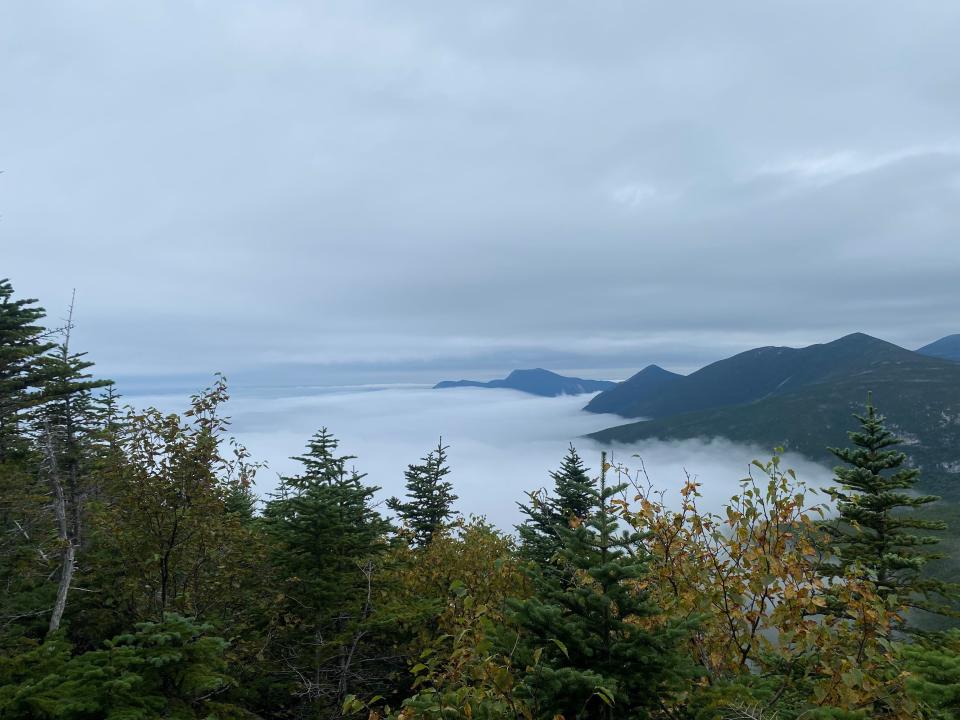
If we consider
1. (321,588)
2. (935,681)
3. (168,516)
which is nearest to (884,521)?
(935,681)

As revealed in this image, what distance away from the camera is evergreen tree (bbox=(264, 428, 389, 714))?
1741 cm

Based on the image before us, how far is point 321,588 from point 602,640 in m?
13.2

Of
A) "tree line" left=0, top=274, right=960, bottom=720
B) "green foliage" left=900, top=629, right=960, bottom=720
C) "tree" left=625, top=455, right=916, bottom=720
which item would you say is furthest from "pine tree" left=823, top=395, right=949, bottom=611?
"tree" left=625, top=455, right=916, bottom=720

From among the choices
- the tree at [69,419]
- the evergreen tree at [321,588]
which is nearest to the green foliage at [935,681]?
the evergreen tree at [321,588]

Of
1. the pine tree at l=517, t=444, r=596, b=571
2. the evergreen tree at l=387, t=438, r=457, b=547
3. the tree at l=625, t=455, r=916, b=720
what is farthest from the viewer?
the evergreen tree at l=387, t=438, r=457, b=547

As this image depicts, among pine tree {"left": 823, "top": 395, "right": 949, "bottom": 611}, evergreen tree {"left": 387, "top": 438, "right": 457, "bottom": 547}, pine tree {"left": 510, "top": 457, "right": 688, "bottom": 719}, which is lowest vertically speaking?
evergreen tree {"left": 387, "top": 438, "right": 457, "bottom": 547}

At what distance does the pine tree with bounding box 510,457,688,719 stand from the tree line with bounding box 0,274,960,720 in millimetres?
28

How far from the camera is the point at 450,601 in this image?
27.7ft

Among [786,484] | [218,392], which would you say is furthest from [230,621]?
[786,484]

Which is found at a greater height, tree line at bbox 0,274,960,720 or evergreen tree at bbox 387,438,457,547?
tree line at bbox 0,274,960,720

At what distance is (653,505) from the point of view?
811cm

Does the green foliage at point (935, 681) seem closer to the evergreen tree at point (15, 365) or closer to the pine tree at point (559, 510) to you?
the pine tree at point (559, 510)

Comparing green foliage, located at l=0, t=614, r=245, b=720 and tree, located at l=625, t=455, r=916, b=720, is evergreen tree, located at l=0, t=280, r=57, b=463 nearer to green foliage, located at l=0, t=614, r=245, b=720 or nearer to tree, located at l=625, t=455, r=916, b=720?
green foliage, located at l=0, t=614, r=245, b=720

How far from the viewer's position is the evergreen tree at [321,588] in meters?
17.4
